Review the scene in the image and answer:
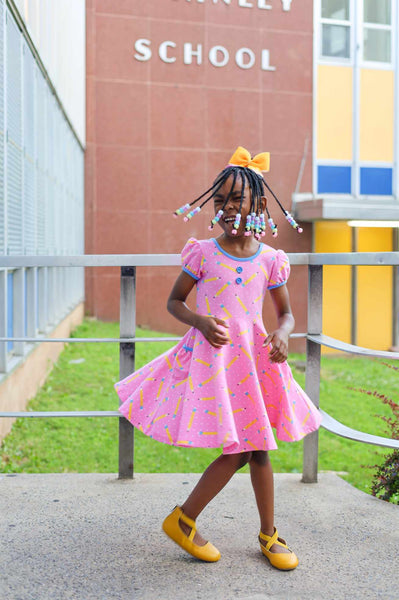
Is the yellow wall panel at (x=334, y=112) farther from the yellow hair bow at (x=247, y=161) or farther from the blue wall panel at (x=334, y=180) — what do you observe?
the yellow hair bow at (x=247, y=161)

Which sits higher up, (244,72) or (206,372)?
(244,72)

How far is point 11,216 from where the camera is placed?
6.46 m

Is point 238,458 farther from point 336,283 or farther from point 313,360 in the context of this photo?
point 336,283

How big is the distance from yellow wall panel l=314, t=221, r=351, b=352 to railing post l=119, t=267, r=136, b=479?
12.7 meters

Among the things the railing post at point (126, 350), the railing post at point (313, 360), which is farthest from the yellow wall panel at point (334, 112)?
the railing post at point (126, 350)

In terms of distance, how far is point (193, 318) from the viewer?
2.62m

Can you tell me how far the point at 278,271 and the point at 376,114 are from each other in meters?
14.7

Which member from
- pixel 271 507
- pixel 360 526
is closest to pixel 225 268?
pixel 271 507

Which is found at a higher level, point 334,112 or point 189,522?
point 334,112

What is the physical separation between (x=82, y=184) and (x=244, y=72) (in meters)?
4.19

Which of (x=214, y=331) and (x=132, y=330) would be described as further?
(x=132, y=330)

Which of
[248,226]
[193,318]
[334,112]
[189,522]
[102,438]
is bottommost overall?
[102,438]

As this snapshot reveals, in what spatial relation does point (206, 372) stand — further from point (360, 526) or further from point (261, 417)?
point (360, 526)

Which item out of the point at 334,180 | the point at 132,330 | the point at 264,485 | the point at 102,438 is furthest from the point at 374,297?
the point at 264,485
